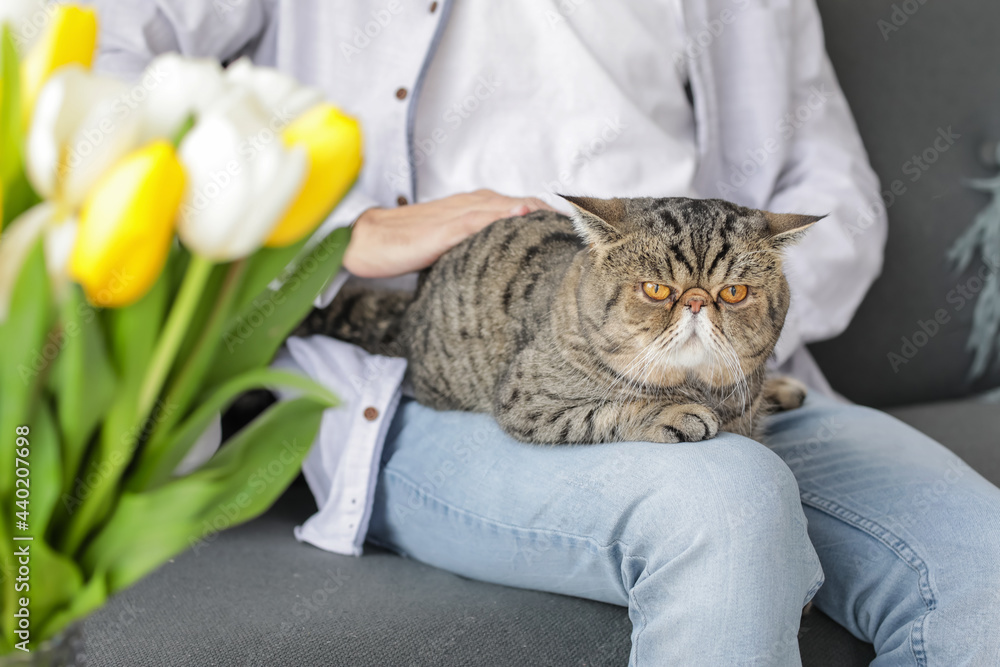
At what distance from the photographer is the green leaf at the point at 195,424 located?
34cm

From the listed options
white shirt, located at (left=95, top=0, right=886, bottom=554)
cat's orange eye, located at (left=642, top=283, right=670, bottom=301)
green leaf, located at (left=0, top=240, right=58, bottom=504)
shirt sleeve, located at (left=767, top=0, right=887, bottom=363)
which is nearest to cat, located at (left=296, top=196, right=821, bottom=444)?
cat's orange eye, located at (left=642, top=283, right=670, bottom=301)

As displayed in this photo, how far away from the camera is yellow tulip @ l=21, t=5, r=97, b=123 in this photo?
0.33m

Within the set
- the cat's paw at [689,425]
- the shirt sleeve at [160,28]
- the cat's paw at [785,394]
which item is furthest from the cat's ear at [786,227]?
the shirt sleeve at [160,28]

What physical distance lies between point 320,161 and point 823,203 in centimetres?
122

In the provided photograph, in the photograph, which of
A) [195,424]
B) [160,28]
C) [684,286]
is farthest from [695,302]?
[160,28]

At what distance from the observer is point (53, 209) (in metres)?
0.32

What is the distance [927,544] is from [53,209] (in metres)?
0.90

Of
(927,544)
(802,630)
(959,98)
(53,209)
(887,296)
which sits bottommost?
(887,296)

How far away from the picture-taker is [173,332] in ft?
1.07

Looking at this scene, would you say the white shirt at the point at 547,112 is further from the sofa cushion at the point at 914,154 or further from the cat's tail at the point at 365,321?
the sofa cushion at the point at 914,154

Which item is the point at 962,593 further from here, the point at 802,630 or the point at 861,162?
the point at 861,162

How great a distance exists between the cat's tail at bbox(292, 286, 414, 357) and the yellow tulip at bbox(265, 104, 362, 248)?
873mm

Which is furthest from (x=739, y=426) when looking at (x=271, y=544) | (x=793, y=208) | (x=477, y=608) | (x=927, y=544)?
(x=271, y=544)

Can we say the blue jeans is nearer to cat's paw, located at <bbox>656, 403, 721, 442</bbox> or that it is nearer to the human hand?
cat's paw, located at <bbox>656, 403, 721, 442</bbox>
